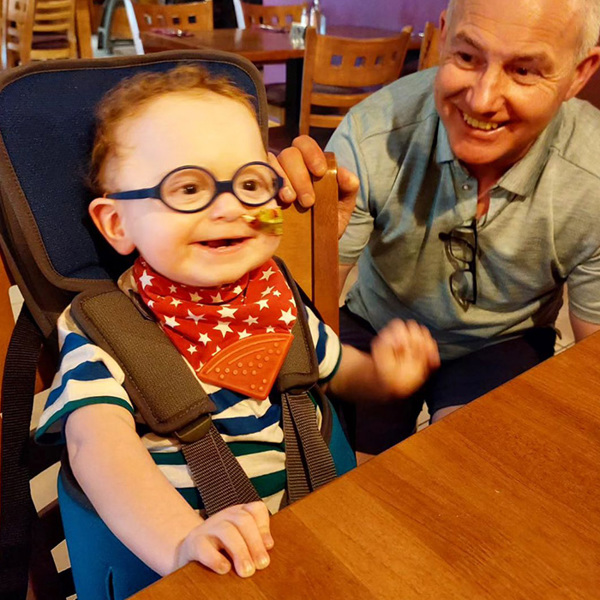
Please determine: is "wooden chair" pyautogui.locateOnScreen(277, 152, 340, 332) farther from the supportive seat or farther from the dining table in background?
the dining table in background

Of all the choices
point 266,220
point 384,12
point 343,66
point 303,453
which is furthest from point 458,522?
point 384,12

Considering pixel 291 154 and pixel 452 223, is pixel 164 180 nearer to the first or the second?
pixel 291 154

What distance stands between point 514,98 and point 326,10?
17.1 feet

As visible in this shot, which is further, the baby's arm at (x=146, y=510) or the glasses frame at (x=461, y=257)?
the glasses frame at (x=461, y=257)

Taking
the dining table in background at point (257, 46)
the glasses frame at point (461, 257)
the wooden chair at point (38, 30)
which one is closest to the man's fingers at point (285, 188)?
the glasses frame at point (461, 257)

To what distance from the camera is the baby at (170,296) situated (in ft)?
2.31

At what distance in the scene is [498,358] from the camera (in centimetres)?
134

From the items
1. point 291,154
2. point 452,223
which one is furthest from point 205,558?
point 452,223

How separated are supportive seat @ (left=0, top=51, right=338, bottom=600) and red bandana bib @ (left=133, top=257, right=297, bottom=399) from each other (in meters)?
0.10

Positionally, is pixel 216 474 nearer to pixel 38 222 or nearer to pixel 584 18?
pixel 38 222

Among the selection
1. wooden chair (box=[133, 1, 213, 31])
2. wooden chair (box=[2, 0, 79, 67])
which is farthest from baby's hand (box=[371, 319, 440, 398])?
wooden chair (box=[2, 0, 79, 67])

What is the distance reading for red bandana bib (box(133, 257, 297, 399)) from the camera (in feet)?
2.72

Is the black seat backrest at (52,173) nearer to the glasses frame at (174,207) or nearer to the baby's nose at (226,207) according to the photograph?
the glasses frame at (174,207)

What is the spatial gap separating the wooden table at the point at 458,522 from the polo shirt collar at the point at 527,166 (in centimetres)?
61
